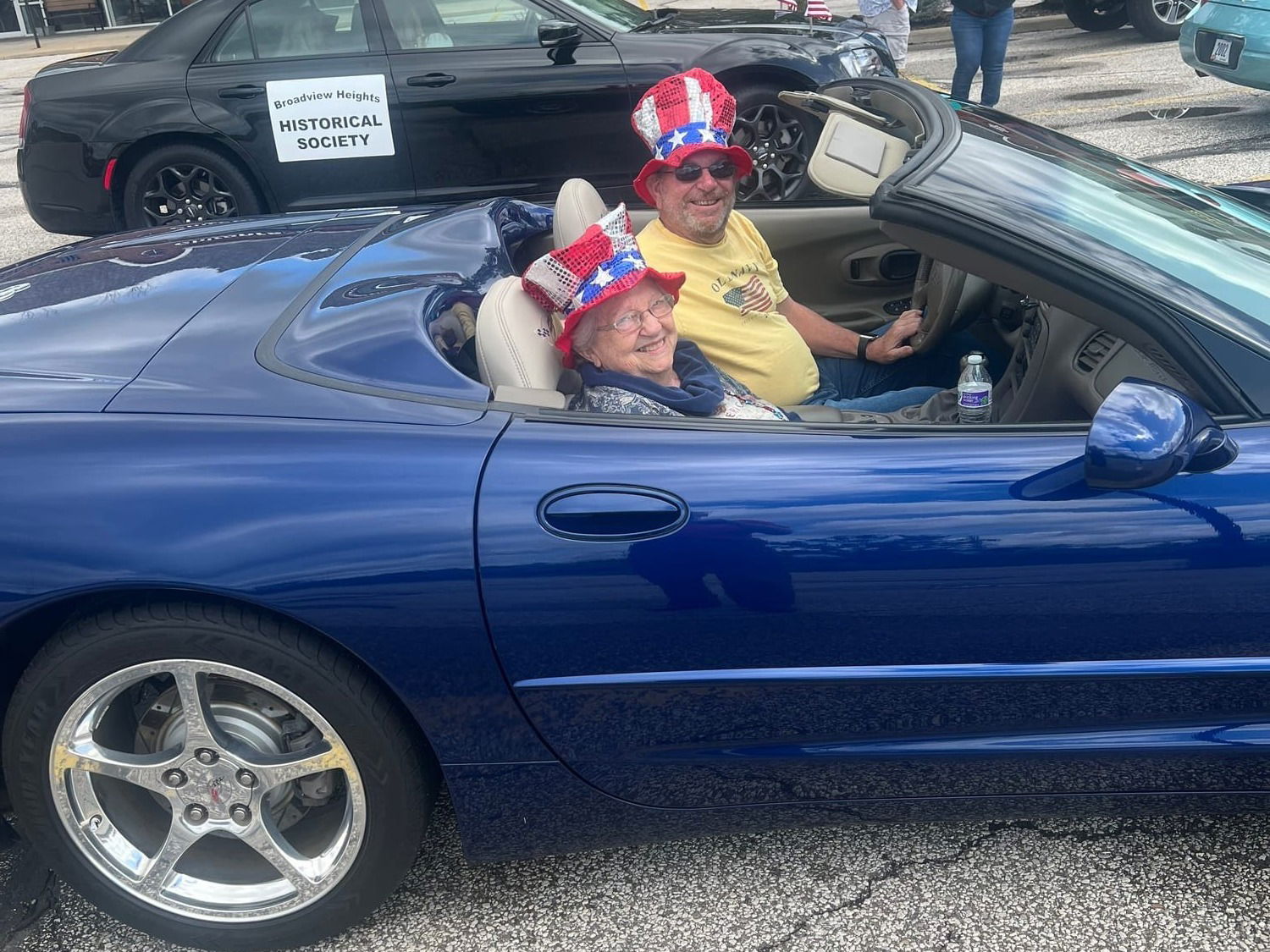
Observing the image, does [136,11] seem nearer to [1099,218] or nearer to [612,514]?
[1099,218]

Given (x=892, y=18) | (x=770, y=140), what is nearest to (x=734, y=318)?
(x=770, y=140)

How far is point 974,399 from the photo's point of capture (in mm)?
2510

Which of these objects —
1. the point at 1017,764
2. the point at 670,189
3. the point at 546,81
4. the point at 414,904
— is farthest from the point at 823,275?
the point at 546,81

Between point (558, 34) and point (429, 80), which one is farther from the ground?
point (558, 34)

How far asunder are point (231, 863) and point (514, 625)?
0.76 m

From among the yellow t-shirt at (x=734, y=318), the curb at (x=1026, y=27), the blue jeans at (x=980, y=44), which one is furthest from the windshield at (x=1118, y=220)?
the curb at (x=1026, y=27)

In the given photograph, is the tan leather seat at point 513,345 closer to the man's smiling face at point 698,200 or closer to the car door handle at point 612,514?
the car door handle at point 612,514

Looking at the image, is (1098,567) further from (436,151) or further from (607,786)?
(436,151)

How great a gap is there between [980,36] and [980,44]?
0.05 meters

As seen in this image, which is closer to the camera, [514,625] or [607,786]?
[514,625]

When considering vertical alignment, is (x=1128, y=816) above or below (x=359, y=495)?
below

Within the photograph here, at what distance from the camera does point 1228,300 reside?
2.06m

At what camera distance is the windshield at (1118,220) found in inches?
80.1

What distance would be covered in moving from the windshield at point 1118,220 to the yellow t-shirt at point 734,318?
70cm
